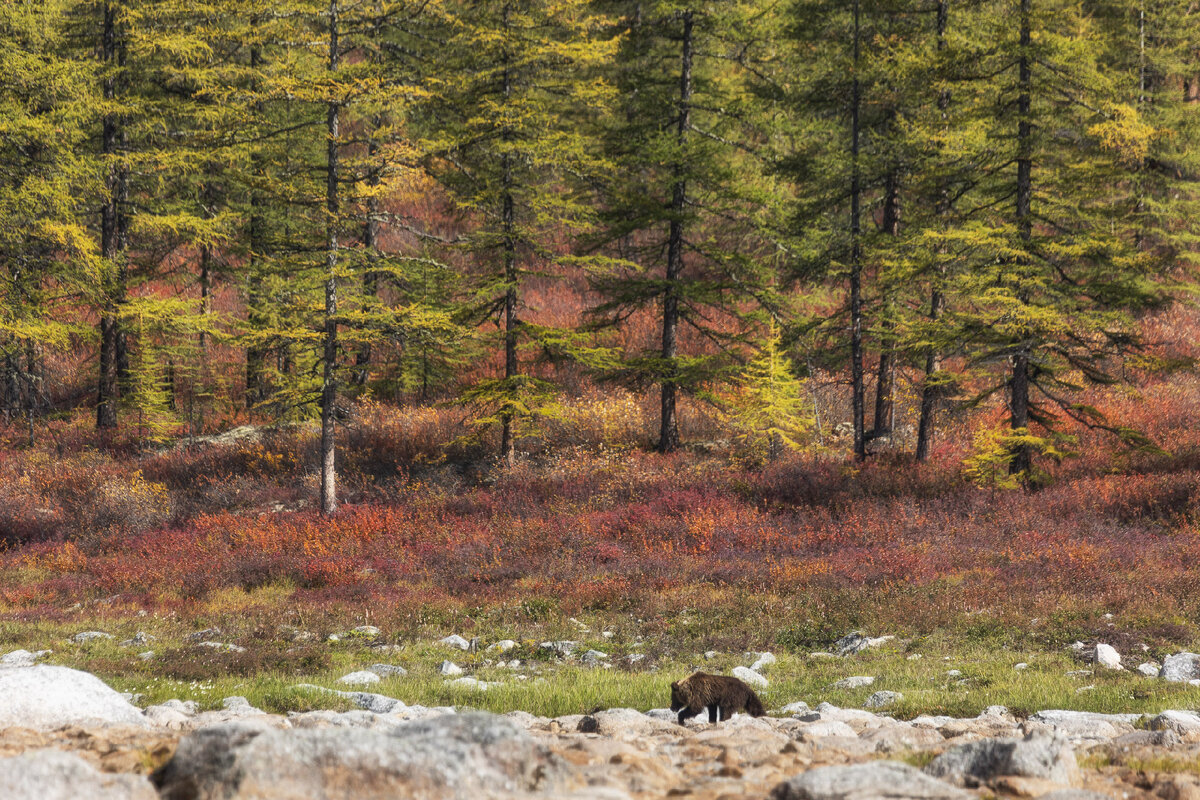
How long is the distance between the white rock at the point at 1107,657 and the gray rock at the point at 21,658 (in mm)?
13002

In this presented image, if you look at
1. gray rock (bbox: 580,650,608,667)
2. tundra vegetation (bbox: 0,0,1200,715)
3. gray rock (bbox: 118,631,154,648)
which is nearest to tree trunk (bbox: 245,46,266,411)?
tundra vegetation (bbox: 0,0,1200,715)

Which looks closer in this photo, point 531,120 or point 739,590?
point 739,590

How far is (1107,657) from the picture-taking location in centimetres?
909

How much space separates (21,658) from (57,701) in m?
5.54

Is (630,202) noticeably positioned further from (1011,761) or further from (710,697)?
(1011,761)

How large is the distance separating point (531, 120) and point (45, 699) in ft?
53.4

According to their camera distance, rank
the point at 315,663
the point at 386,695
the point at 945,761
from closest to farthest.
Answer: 1. the point at 945,761
2. the point at 386,695
3. the point at 315,663

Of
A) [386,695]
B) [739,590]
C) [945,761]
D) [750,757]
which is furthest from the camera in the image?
[739,590]

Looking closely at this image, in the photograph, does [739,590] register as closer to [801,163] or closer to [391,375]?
[801,163]

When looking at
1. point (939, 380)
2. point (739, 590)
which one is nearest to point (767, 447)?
point (939, 380)

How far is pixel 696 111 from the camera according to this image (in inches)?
885

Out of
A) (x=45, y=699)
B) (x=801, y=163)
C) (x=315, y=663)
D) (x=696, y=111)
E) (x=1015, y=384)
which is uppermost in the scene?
(x=696, y=111)

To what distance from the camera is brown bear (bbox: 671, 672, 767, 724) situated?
22.6 feet

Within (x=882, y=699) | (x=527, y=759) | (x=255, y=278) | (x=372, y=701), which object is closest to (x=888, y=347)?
(x=882, y=699)
